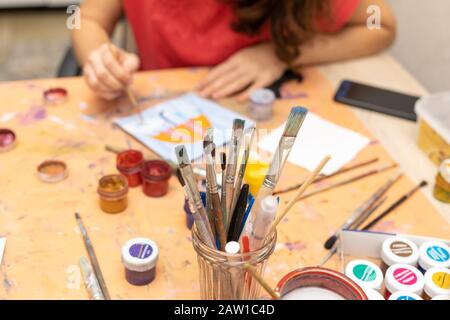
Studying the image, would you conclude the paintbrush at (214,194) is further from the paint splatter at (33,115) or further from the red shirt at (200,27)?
the red shirt at (200,27)

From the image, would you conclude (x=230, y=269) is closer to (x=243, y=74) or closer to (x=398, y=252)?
(x=398, y=252)

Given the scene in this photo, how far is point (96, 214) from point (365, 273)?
41cm

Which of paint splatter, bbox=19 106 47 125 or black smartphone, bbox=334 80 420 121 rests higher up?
black smartphone, bbox=334 80 420 121

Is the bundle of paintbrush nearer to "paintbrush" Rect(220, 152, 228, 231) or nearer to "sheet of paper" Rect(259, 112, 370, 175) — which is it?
"paintbrush" Rect(220, 152, 228, 231)

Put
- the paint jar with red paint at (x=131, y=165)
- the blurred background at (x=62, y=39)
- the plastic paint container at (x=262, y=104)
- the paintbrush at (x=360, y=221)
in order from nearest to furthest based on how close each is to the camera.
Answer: the paintbrush at (x=360, y=221)
the paint jar with red paint at (x=131, y=165)
the plastic paint container at (x=262, y=104)
the blurred background at (x=62, y=39)

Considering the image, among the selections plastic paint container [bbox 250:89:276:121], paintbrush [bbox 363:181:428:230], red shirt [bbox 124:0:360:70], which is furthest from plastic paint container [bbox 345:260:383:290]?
red shirt [bbox 124:0:360:70]

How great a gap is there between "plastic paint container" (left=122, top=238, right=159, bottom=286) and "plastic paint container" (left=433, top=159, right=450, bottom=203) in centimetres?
47

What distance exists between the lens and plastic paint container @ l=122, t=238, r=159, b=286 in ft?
2.46

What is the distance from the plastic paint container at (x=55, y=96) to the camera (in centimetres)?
117

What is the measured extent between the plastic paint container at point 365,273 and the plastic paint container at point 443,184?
0.23 meters

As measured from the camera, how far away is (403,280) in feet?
2.41

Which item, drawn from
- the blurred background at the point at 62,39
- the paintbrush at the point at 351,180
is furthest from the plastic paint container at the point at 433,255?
the blurred background at the point at 62,39

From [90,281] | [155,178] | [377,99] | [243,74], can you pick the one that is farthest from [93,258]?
[377,99]
